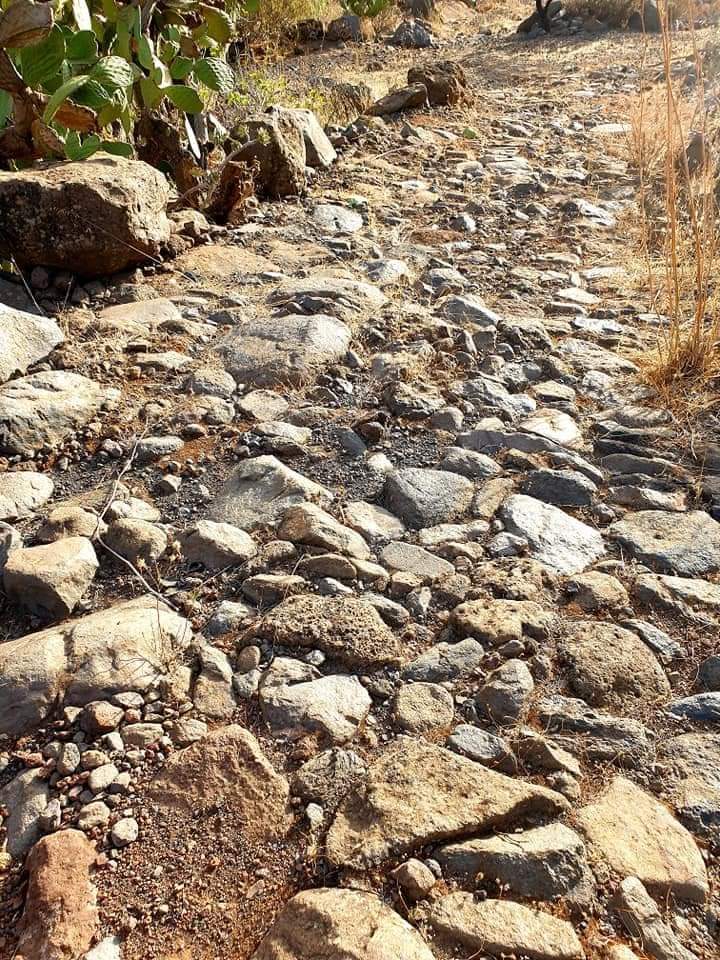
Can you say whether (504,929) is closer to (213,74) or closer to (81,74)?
(81,74)

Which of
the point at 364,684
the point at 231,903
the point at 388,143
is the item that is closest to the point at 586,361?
the point at 364,684

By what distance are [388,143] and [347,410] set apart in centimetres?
380

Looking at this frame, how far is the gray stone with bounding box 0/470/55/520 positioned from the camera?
7.74 feet

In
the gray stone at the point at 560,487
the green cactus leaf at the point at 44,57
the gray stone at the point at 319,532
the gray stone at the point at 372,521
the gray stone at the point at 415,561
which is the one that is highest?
the green cactus leaf at the point at 44,57

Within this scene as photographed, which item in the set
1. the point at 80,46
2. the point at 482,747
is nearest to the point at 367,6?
the point at 80,46

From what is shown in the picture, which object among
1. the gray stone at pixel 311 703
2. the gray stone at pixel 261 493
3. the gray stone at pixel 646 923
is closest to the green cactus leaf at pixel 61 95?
the gray stone at pixel 261 493

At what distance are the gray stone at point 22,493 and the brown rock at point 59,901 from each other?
1085 mm

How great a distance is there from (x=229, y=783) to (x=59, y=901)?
367 millimetres

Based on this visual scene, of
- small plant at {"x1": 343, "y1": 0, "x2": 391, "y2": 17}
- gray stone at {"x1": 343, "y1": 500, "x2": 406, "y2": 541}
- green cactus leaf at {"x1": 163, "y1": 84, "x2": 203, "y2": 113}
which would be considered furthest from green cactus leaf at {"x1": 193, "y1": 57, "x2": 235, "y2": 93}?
small plant at {"x1": 343, "y1": 0, "x2": 391, "y2": 17}

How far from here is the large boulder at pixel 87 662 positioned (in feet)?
5.79

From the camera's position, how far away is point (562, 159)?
6176 mm

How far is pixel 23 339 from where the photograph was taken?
3000 millimetres

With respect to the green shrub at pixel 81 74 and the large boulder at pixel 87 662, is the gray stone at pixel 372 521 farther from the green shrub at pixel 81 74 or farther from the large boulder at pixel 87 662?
the green shrub at pixel 81 74

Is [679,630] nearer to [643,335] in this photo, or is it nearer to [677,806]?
[677,806]
